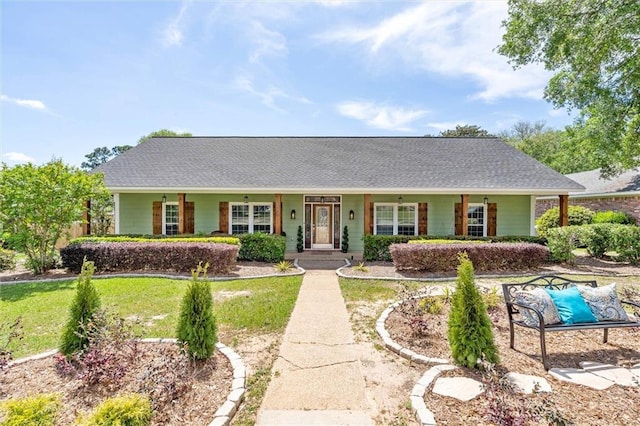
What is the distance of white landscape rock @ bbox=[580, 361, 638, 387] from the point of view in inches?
140

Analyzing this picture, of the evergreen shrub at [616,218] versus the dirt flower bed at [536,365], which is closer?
the dirt flower bed at [536,365]

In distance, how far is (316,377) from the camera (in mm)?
3768

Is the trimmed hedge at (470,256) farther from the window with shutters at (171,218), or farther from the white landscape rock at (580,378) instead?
the window with shutters at (171,218)

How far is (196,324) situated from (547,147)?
1907 inches

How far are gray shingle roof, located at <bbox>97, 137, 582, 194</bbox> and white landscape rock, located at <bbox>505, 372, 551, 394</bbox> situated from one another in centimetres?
909

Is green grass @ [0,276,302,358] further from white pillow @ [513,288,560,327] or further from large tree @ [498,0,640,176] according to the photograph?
large tree @ [498,0,640,176]

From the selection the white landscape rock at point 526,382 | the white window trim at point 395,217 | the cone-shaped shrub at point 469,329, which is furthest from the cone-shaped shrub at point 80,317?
the white window trim at point 395,217

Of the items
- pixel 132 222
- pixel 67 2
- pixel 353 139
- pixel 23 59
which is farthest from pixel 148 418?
pixel 353 139

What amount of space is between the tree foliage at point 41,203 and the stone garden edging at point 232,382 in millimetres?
6630

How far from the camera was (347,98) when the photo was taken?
16.9 metres

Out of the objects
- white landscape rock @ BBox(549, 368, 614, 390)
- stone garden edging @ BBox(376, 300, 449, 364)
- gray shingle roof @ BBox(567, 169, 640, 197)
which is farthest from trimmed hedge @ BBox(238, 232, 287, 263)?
gray shingle roof @ BBox(567, 169, 640, 197)

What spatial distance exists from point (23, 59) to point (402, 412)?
13.4 meters

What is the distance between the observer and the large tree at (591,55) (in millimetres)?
10609

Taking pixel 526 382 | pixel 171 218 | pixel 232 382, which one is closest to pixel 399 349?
pixel 526 382
